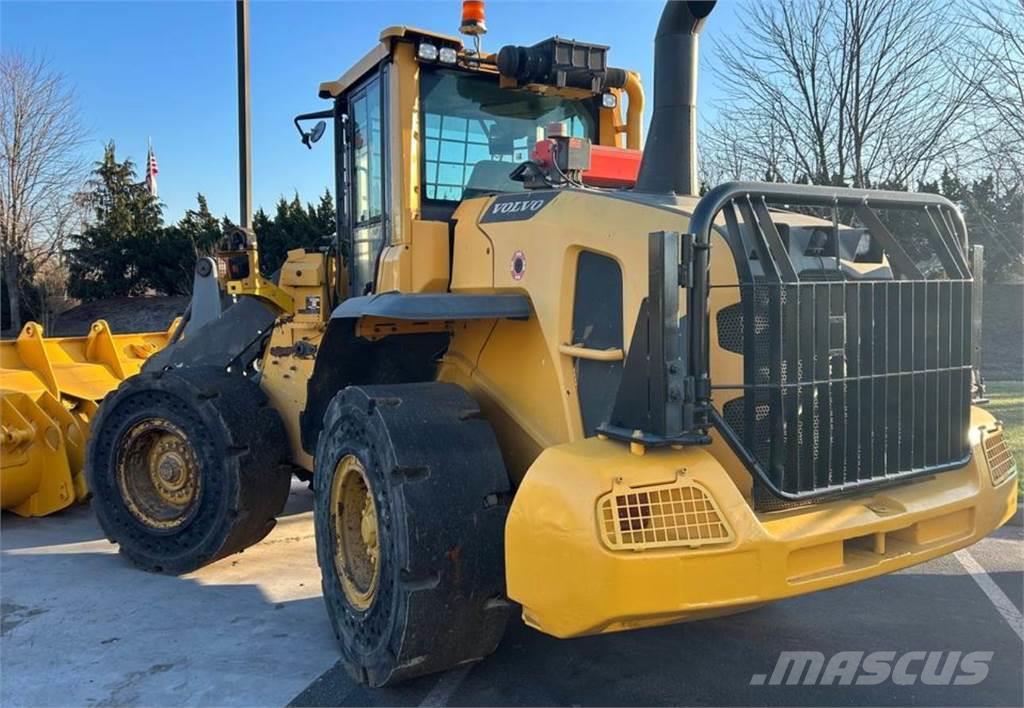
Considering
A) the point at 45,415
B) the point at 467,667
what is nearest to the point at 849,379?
the point at 467,667

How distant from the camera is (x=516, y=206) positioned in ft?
12.6

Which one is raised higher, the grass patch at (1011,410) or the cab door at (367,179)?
the cab door at (367,179)

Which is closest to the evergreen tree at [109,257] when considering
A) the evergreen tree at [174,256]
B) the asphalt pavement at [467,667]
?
the evergreen tree at [174,256]

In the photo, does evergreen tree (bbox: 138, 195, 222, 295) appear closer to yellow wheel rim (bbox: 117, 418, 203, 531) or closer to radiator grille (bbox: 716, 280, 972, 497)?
yellow wheel rim (bbox: 117, 418, 203, 531)

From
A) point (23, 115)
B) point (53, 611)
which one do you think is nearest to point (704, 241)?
point (53, 611)

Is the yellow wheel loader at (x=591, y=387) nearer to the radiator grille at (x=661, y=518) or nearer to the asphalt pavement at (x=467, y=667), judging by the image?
the radiator grille at (x=661, y=518)

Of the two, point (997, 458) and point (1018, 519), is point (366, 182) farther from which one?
point (1018, 519)

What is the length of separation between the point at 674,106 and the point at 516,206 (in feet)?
2.77

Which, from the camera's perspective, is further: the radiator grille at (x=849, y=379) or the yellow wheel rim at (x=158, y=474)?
the yellow wheel rim at (x=158, y=474)

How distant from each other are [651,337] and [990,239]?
16.0 metres

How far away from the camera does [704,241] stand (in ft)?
9.02

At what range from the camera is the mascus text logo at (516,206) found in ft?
12.1

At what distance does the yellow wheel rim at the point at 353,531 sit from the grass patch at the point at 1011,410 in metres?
5.50

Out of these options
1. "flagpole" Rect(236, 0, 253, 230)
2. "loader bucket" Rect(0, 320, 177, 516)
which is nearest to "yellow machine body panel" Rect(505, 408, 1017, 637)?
"loader bucket" Rect(0, 320, 177, 516)
